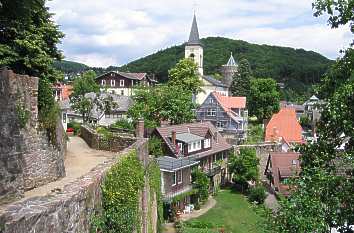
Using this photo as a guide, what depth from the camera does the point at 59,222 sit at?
616cm

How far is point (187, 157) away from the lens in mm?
41750

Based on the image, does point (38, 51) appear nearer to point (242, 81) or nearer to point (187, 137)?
point (187, 137)

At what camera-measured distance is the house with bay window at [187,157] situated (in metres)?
37.0

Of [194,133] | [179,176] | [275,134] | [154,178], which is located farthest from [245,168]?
[154,178]

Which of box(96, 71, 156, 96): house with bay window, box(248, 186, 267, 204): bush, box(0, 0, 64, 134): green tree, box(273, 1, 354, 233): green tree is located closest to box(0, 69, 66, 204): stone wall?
box(0, 0, 64, 134): green tree

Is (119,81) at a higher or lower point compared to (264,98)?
higher

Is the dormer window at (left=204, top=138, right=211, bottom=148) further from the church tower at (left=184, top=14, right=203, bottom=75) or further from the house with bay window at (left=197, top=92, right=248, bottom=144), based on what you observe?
the church tower at (left=184, top=14, right=203, bottom=75)

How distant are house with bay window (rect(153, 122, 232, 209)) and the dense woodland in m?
94.3

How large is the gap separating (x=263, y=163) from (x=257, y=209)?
46820 millimetres

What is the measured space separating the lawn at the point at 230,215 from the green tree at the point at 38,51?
14.4 m

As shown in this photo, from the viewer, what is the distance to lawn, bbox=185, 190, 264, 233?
3438cm

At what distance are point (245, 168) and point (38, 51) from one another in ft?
103

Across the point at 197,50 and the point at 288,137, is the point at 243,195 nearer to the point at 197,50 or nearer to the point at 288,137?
the point at 288,137

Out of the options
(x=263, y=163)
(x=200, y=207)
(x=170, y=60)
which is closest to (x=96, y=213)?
(x=200, y=207)
